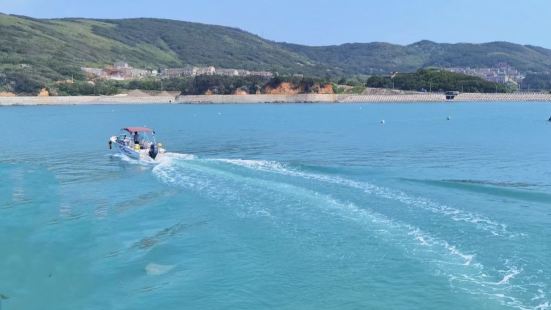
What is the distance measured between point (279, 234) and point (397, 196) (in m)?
7.29

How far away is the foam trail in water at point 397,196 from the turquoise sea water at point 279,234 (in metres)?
0.07

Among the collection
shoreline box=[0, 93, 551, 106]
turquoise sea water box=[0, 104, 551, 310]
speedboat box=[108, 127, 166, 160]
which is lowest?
turquoise sea water box=[0, 104, 551, 310]

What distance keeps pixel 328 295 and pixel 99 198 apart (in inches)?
639

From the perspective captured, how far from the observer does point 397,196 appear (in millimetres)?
26000

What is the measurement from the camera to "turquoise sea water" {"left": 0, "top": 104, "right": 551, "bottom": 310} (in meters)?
15.7

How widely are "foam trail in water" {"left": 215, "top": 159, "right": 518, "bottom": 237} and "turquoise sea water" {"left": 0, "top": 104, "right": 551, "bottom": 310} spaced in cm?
7

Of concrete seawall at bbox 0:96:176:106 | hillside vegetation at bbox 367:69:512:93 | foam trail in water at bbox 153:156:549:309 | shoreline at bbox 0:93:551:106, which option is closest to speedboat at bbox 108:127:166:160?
foam trail in water at bbox 153:156:549:309

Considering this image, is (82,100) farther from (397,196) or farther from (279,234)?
(279,234)

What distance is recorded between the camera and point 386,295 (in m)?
15.2

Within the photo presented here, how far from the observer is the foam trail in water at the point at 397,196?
2095 cm

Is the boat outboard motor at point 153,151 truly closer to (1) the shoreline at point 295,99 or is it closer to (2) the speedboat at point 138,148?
(2) the speedboat at point 138,148

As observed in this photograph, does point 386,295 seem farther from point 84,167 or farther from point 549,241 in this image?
point 84,167

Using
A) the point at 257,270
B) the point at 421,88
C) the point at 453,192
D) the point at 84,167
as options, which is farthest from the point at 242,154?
the point at 421,88

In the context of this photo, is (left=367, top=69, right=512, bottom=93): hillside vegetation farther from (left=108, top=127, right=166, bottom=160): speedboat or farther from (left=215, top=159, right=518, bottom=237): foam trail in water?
(left=215, top=159, right=518, bottom=237): foam trail in water
